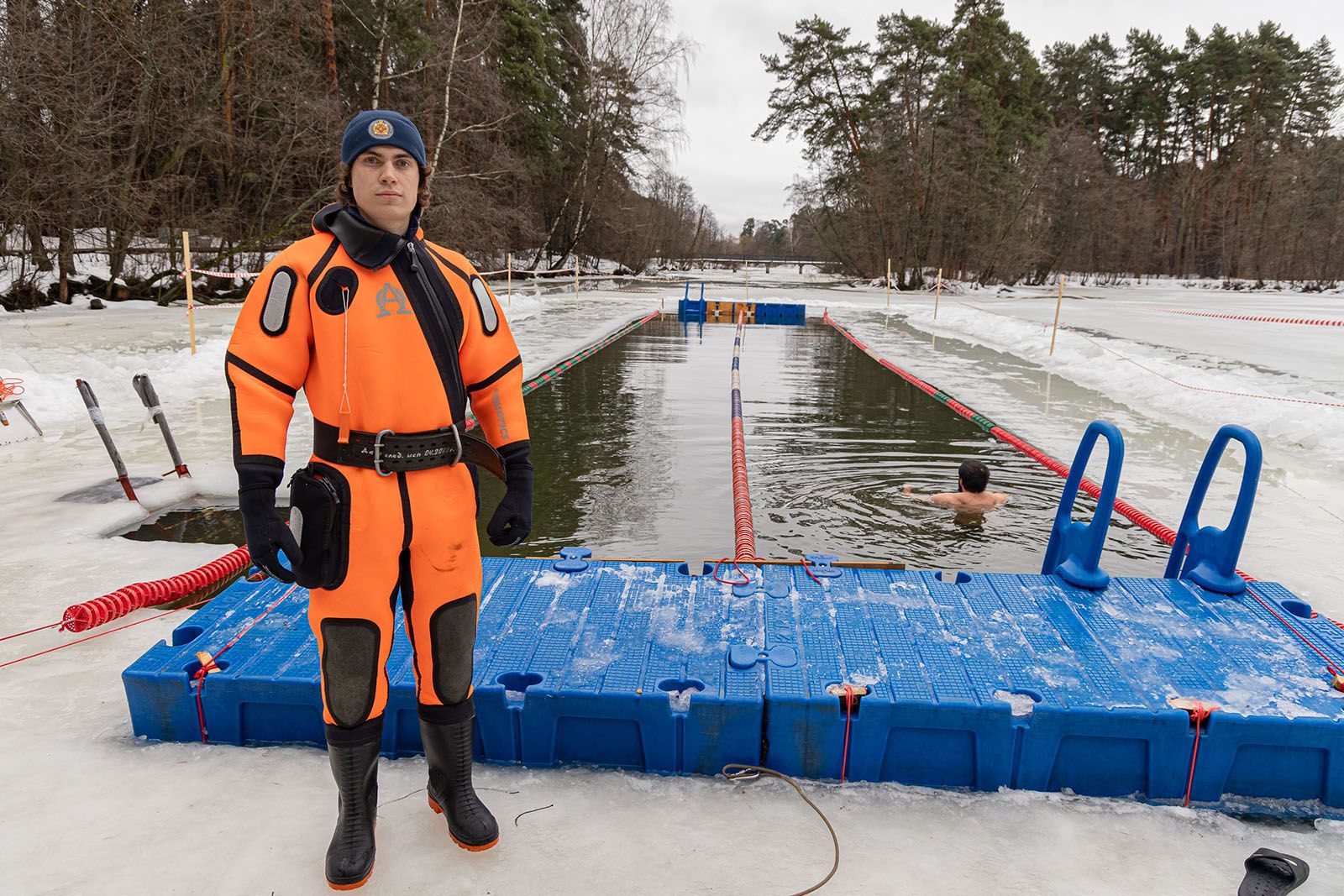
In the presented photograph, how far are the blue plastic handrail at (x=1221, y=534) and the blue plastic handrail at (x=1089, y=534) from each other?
1.23ft

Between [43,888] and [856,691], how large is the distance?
2.29 m

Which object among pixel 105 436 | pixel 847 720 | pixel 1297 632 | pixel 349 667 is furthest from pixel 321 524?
pixel 105 436

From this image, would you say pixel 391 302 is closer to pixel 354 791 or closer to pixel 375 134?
pixel 375 134

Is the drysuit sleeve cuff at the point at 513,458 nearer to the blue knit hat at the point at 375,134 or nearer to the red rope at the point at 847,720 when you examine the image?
the blue knit hat at the point at 375,134

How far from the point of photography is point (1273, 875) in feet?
6.86

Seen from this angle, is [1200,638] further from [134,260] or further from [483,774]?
[134,260]

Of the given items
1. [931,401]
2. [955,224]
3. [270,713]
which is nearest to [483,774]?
[270,713]

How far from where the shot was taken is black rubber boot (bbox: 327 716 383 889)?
2104mm

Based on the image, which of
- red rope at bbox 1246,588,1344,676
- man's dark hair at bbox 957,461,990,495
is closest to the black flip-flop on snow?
red rope at bbox 1246,588,1344,676

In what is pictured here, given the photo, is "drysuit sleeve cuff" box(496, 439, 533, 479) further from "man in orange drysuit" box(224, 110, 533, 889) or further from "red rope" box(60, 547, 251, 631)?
"red rope" box(60, 547, 251, 631)

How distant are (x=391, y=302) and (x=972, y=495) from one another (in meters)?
4.85

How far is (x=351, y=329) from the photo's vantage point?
6.48 ft

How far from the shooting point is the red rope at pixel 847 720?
2.49 meters

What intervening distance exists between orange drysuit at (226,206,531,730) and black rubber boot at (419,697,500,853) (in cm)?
10
